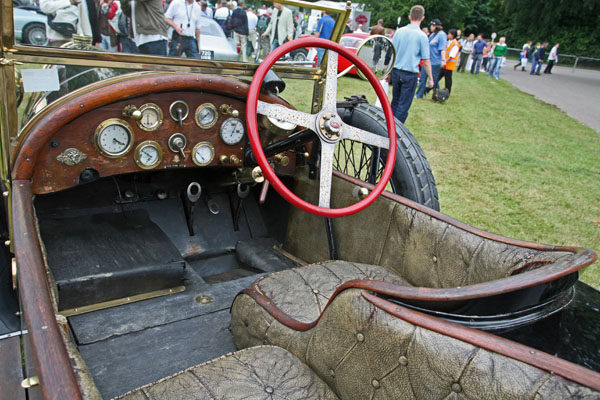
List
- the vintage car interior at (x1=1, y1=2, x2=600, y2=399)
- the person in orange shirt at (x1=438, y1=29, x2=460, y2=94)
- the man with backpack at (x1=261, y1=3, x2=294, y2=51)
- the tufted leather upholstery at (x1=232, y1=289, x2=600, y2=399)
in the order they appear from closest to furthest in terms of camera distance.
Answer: the tufted leather upholstery at (x1=232, y1=289, x2=600, y2=399) < the vintage car interior at (x1=1, y1=2, x2=600, y2=399) < the man with backpack at (x1=261, y1=3, x2=294, y2=51) < the person in orange shirt at (x1=438, y1=29, x2=460, y2=94)

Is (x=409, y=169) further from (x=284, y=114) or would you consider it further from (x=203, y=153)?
(x=203, y=153)

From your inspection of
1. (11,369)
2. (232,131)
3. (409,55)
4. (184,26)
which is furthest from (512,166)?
(11,369)

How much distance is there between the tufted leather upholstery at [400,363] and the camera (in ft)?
2.85

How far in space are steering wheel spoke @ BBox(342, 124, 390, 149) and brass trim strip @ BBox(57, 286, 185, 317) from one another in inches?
47.3

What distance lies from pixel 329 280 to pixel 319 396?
663 mm

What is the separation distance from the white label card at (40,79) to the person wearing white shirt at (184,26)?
532 millimetres

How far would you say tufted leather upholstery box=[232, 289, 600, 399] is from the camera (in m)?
0.87

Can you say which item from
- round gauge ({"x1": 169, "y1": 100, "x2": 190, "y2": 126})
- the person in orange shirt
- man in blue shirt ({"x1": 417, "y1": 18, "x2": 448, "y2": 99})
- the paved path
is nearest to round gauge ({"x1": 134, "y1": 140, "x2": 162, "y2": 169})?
round gauge ({"x1": 169, "y1": 100, "x2": 190, "y2": 126})

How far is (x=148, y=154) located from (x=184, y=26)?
A: 659 mm

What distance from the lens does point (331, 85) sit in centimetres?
201

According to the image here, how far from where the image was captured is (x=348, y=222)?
2.40 metres

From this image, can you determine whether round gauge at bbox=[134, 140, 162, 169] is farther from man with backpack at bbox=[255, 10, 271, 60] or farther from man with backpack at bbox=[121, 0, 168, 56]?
man with backpack at bbox=[255, 10, 271, 60]

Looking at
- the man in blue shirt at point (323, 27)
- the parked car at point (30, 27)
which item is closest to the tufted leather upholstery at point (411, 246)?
the man in blue shirt at point (323, 27)

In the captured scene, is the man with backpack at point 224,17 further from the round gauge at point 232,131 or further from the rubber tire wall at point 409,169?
the rubber tire wall at point 409,169
